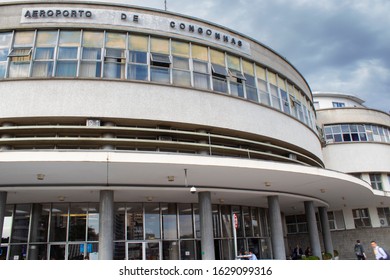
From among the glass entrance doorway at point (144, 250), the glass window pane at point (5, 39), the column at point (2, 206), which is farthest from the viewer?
the glass entrance doorway at point (144, 250)

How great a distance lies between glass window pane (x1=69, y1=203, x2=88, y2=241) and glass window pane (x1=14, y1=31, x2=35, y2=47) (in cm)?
760

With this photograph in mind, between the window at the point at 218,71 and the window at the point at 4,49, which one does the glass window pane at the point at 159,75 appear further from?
the window at the point at 4,49

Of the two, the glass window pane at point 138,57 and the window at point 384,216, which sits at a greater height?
the glass window pane at point 138,57

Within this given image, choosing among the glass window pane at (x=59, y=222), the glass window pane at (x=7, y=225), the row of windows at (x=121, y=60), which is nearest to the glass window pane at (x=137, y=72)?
the row of windows at (x=121, y=60)

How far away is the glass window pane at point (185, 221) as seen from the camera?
1684 centimetres

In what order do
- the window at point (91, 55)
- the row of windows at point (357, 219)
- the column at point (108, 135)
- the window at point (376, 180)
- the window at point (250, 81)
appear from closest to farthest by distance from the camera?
the column at point (108, 135)
the window at point (91, 55)
the window at point (250, 81)
the row of windows at point (357, 219)
the window at point (376, 180)

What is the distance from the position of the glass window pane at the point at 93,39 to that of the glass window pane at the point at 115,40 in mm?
312

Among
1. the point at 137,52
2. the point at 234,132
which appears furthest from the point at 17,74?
the point at 234,132

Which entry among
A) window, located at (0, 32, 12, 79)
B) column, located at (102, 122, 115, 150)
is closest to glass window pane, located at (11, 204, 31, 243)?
column, located at (102, 122, 115, 150)

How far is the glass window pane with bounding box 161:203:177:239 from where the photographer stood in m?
16.5

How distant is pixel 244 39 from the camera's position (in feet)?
62.5
